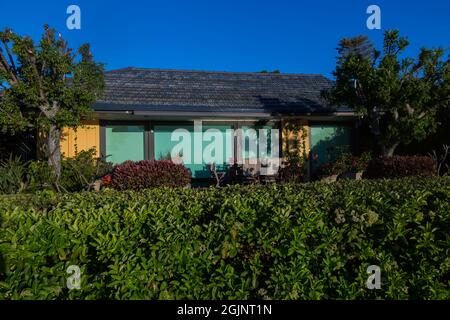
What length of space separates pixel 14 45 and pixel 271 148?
8455 millimetres

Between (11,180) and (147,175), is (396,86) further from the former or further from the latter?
(11,180)

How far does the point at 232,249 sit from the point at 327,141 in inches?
463

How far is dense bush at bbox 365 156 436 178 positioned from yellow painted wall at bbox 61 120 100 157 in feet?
26.4

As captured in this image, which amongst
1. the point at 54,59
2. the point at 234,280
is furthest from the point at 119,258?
the point at 54,59

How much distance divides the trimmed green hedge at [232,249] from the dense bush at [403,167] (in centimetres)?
666

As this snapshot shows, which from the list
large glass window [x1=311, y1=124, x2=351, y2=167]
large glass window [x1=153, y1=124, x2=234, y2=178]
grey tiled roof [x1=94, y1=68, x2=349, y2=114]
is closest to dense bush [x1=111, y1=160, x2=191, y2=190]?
grey tiled roof [x1=94, y1=68, x2=349, y2=114]

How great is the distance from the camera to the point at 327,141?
14.2 metres

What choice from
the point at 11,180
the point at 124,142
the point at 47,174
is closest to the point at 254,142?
the point at 124,142

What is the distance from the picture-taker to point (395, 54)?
1005 cm

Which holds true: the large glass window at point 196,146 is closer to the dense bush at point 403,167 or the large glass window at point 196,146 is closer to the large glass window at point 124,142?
the large glass window at point 124,142

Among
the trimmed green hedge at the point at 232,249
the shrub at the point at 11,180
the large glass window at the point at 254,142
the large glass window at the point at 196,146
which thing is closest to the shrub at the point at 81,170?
the shrub at the point at 11,180

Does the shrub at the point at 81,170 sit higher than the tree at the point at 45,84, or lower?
lower

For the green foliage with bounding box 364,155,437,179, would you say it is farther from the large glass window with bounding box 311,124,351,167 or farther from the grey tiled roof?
the large glass window with bounding box 311,124,351,167

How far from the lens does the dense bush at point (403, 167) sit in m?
9.60
